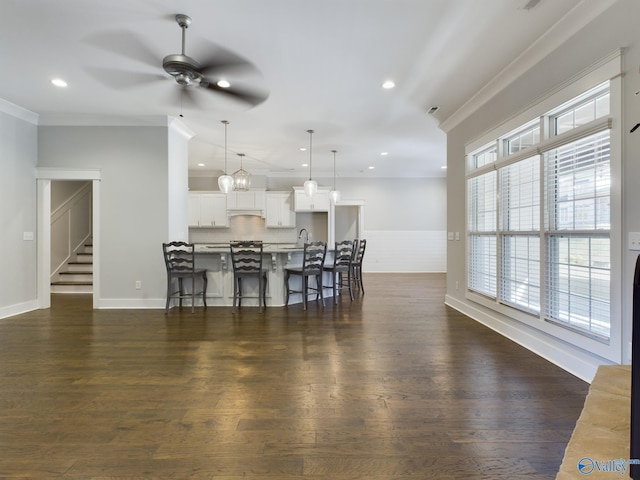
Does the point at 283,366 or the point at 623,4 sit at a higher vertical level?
the point at 623,4

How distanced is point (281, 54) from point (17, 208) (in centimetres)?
427

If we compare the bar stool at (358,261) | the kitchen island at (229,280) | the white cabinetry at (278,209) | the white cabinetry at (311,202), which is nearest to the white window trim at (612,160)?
the kitchen island at (229,280)

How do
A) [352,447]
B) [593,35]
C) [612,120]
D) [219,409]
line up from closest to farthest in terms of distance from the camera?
Result: [352,447]
[219,409]
[612,120]
[593,35]

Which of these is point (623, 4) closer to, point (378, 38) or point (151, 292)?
point (378, 38)

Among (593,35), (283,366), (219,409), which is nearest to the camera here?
(219,409)

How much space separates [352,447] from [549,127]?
9.79ft

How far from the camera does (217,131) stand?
529 centimetres

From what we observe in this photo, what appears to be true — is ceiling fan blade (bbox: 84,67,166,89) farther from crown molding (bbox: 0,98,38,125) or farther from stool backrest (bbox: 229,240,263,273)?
stool backrest (bbox: 229,240,263,273)

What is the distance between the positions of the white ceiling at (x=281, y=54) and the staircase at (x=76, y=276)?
3021 millimetres

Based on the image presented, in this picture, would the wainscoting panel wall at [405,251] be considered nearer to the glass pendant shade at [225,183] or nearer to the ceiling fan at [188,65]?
the glass pendant shade at [225,183]

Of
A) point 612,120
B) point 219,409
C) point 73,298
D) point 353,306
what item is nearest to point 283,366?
point 219,409

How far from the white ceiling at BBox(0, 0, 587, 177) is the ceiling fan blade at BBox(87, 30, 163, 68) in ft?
0.03

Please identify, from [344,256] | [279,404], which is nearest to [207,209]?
[344,256]

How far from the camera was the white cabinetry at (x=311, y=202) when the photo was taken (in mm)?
8086
